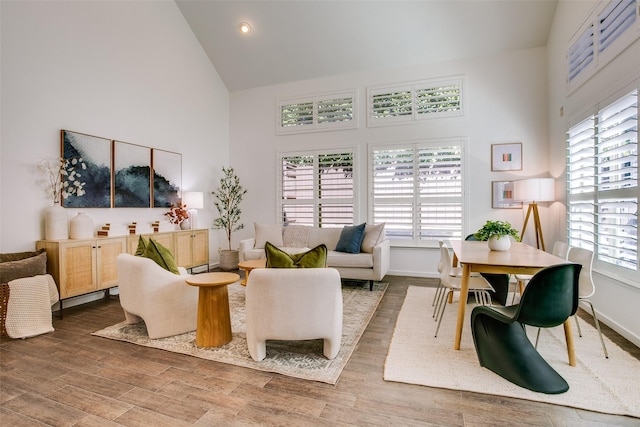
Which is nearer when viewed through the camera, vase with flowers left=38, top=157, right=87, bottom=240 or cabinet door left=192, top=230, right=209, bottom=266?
vase with flowers left=38, top=157, right=87, bottom=240

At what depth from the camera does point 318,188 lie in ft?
20.9

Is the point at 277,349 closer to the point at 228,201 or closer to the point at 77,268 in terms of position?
the point at 77,268

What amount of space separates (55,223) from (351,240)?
3.71 metres

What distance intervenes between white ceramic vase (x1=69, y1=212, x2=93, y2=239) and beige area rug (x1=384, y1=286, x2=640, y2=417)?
367 centimetres

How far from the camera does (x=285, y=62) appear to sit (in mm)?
6215

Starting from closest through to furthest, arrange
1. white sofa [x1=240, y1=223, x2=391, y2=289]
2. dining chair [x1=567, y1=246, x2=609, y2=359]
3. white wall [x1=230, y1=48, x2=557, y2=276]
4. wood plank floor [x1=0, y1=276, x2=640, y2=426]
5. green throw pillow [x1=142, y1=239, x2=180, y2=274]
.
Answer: wood plank floor [x1=0, y1=276, x2=640, y2=426] < dining chair [x1=567, y1=246, x2=609, y2=359] < green throw pillow [x1=142, y1=239, x2=180, y2=274] < white sofa [x1=240, y1=223, x2=391, y2=289] < white wall [x1=230, y1=48, x2=557, y2=276]

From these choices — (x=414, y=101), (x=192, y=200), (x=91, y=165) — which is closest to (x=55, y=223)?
(x=91, y=165)

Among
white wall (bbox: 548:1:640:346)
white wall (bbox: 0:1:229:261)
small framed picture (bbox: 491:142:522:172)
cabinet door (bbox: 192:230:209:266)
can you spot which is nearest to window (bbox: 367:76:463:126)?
small framed picture (bbox: 491:142:522:172)

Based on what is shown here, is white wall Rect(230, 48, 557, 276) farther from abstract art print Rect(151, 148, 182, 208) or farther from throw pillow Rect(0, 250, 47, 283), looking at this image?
throw pillow Rect(0, 250, 47, 283)

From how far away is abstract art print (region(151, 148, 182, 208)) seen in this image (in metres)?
5.26

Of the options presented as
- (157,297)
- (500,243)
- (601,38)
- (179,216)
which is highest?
(601,38)

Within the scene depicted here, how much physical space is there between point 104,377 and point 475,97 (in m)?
5.95

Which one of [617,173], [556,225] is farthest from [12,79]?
[556,225]

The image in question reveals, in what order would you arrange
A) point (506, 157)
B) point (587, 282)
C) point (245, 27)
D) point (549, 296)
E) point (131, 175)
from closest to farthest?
point (549, 296) → point (587, 282) → point (131, 175) → point (506, 157) → point (245, 27)
